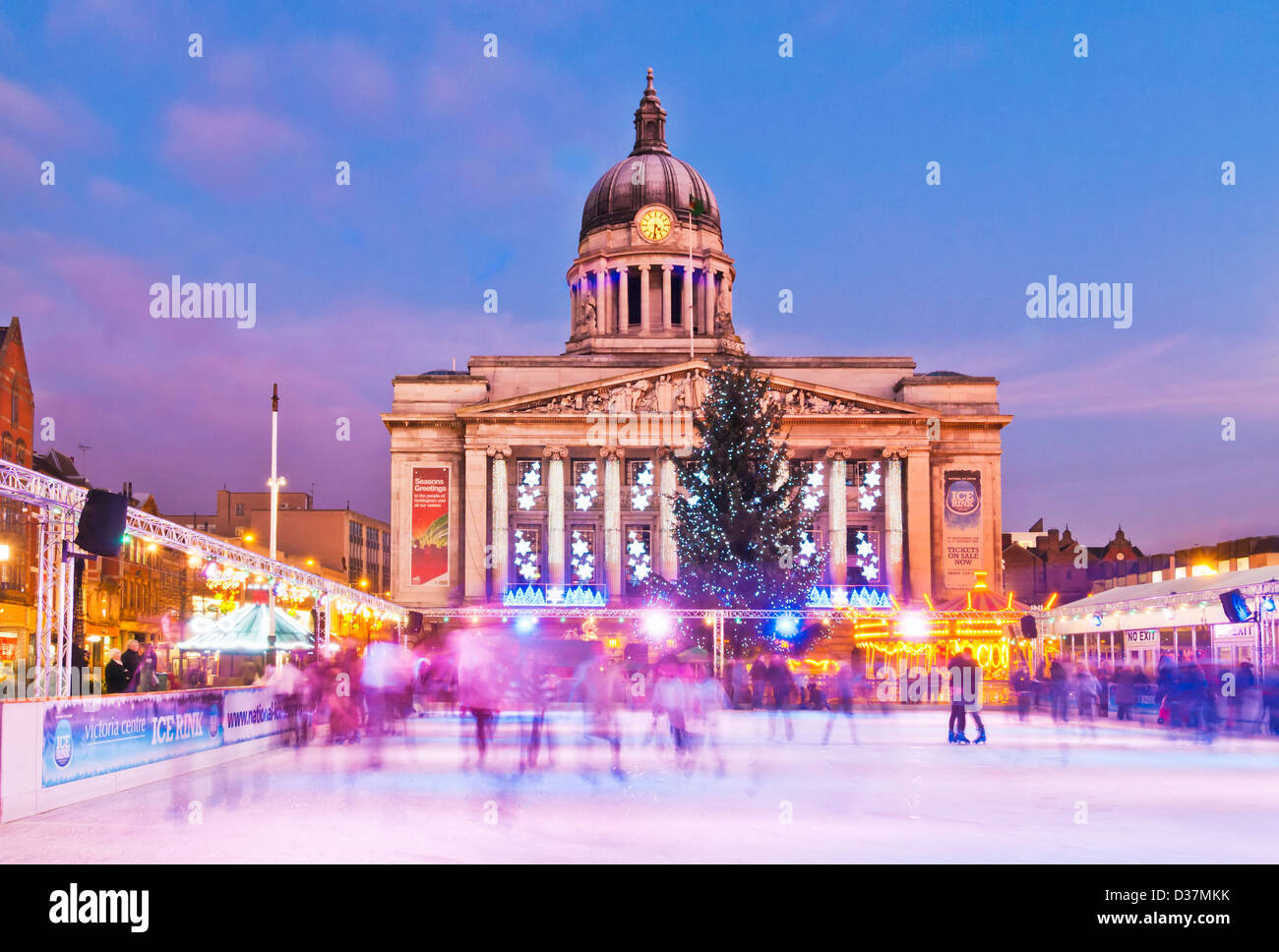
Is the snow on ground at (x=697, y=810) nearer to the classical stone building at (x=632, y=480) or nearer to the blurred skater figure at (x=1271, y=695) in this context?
the blurred skater figure at (x=1271, y=695)

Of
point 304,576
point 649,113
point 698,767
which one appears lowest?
point 698,767

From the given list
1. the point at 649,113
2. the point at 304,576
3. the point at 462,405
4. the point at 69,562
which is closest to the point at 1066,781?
the point at 69,562

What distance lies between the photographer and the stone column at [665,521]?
82.1 metres

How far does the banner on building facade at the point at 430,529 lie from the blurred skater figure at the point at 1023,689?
35713mm

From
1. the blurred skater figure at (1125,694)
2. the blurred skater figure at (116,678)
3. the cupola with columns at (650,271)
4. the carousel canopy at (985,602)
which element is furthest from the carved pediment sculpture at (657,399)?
the blurred skater figure at (116,678)

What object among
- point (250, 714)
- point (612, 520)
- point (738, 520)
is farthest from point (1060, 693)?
point (612, 520)

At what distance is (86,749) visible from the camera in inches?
757

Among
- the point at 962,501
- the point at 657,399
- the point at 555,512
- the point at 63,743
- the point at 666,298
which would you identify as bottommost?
the point at 63,743

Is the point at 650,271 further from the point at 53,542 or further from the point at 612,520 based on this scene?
the point at 53,542

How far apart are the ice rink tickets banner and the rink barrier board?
23 mm

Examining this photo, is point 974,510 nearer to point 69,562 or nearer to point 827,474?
point 827,474

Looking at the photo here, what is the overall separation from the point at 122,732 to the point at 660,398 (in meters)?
63.3

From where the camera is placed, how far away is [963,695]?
2891 cm
